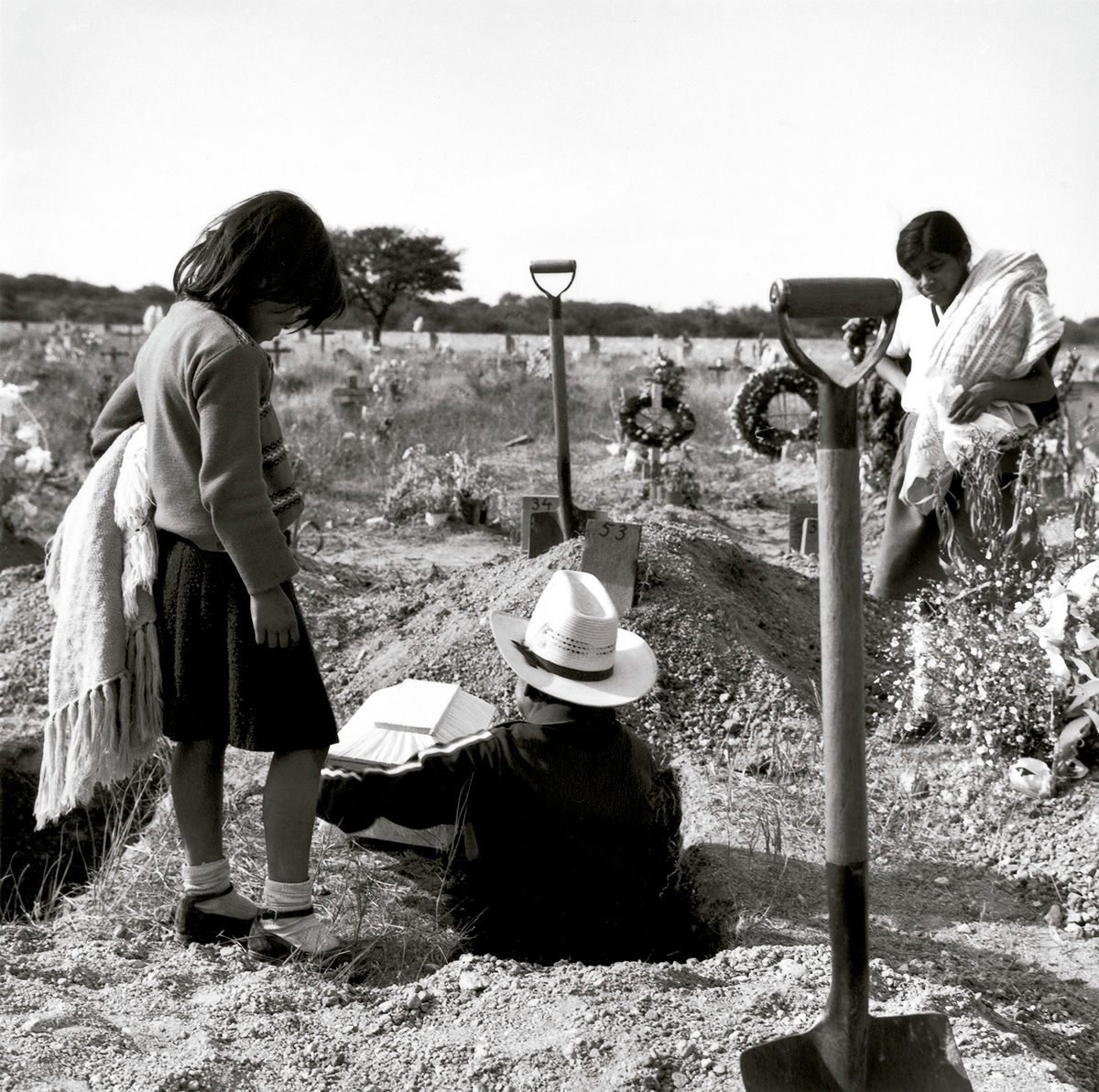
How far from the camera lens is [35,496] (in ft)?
27.0

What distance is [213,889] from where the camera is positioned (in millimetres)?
2695

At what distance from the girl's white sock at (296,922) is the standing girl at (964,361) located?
2.50 meters

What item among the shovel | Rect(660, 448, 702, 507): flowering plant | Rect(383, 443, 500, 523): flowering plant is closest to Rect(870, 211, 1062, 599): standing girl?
the shovel

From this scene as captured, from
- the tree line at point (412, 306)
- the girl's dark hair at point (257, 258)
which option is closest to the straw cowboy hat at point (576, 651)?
the girl's dark hair at point (257, 258)

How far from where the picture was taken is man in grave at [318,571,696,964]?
275 centimetres

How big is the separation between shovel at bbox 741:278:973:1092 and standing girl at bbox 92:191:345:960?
108 centimetres

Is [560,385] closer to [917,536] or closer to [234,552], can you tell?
[917,536]

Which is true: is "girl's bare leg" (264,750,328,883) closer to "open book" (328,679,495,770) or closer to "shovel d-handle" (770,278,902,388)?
"open book" (328,679,495,770)

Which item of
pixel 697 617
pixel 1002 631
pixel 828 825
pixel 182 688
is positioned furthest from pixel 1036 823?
pixel 182 688

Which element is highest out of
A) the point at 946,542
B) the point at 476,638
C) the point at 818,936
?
the point at 946,542

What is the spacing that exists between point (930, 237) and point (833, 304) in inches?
102

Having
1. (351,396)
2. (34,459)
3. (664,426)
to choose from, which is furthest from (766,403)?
(34,459)

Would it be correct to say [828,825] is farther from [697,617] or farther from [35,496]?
[35,496]

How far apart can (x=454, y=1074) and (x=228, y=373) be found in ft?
4.41
